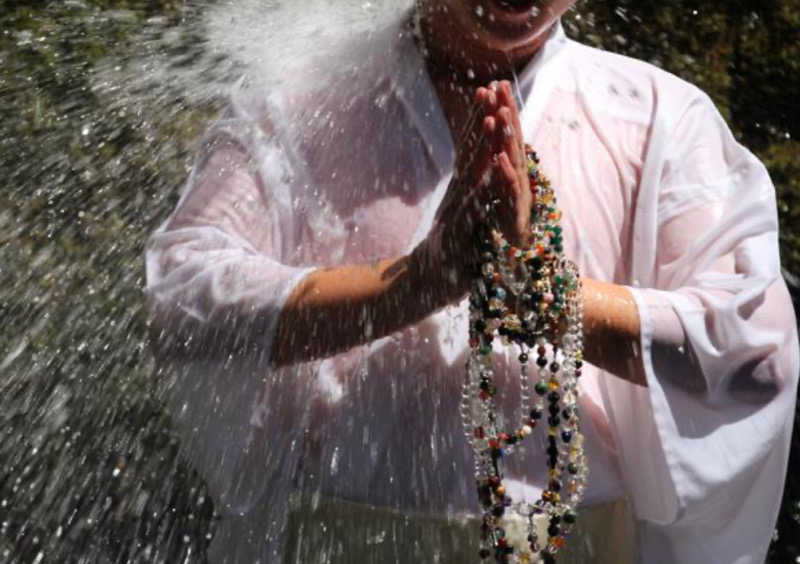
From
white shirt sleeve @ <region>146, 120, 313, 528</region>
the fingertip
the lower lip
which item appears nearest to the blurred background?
white shirt sleeve @ <region>146, 120, 313, 528</region>

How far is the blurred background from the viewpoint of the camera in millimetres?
1859

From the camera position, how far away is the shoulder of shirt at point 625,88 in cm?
127

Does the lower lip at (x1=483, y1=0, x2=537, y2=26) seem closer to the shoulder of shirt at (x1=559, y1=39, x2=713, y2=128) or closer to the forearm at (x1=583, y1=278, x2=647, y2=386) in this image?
the shoulder of shirt at (x1=559, y1=39, x2=713, y2=128)

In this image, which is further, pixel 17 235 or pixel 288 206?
pixel 17 235

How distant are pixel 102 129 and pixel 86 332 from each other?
12.9 inches

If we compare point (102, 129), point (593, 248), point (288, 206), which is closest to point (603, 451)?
point (593, 248)

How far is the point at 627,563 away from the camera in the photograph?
4.09 ft

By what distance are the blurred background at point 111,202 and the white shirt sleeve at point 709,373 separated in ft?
2.12

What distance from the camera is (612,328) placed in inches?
45.1

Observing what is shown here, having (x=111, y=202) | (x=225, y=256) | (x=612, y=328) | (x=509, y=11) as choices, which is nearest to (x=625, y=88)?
(x=509, y=11)

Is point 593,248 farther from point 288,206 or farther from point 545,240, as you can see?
point 288,206

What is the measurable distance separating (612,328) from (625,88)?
276 mm

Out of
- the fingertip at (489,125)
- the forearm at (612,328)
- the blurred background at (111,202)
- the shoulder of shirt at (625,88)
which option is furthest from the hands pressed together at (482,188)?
the blurred background at (111,202)

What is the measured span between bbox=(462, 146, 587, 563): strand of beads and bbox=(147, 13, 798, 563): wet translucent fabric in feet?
0.11
